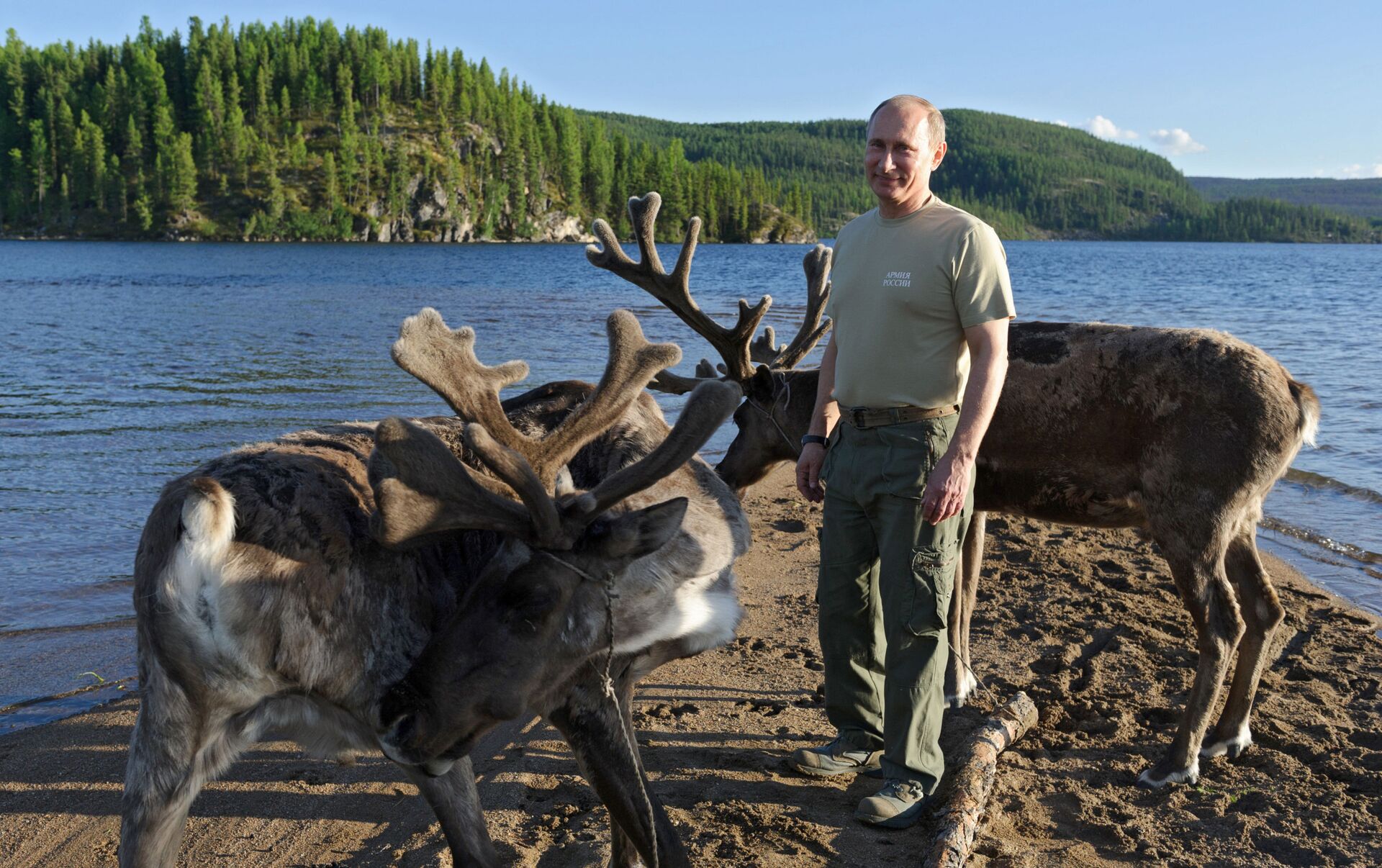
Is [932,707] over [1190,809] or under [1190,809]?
over

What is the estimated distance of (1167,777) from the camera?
15.9ft


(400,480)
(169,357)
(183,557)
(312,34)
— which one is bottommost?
(169,357)

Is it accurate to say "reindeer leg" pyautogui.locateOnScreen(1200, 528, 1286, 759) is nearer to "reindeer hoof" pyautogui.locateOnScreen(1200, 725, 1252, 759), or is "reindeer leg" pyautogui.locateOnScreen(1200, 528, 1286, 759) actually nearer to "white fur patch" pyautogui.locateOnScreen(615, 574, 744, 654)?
"reindeer hoof" pyautogui.locateOnScreen(1200, 725, 1252, 759)

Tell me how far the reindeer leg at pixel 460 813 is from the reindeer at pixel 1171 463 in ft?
10.0

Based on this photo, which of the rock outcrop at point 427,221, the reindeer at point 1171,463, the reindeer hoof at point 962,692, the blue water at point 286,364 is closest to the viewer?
the reindeer at point 1171,463

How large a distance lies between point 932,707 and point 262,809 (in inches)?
120

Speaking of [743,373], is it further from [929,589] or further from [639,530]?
[639,530]

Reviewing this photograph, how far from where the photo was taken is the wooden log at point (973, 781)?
404 cm

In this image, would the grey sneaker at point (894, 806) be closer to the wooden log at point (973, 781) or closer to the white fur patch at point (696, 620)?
the wooden log at point (973, 781)

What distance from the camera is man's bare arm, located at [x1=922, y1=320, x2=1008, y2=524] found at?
4.08 m

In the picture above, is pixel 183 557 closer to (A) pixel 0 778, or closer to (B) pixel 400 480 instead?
(B) pixel 400 480

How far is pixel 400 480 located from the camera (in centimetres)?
326

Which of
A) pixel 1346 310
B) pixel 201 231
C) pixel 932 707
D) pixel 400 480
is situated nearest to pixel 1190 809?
pixel 932 707

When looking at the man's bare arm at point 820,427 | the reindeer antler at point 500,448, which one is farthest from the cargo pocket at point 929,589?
the reindeer antler at point 500,448
